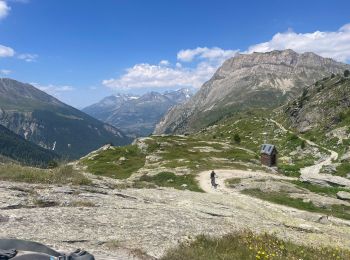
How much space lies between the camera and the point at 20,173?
28.3m

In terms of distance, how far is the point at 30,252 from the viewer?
35.2 ft

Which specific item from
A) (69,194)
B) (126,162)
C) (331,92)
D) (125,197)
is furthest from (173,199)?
(331,92)

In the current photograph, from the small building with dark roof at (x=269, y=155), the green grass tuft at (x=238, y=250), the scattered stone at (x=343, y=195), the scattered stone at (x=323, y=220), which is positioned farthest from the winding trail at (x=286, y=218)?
the small building with dark roof at (x=269, y=155)

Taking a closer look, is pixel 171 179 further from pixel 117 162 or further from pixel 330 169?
pixel 330 169

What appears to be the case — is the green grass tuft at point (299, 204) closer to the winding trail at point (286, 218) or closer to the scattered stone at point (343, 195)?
the winding trail at point (286, 218)

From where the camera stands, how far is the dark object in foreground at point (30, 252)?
982 centimetres

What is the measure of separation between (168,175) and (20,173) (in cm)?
3635

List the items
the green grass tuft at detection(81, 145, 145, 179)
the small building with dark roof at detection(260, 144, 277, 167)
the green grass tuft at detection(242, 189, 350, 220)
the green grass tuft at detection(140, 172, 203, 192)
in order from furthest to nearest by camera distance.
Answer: the small building with dark roof at detection(260, 144, 277, 167)
the green grass tuft at detection(81, 145, 145, 179)
the green grass tuft at detection(140, 172, 203, 192)
the green grass tuft at detection(242, 189, 350, 220)

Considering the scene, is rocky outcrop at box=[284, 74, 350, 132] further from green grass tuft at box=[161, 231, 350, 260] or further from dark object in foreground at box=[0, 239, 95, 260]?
dark object in foreground at box=[0, 239, 95, 260]

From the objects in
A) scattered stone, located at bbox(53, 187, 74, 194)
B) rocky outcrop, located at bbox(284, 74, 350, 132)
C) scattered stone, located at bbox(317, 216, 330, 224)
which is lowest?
scattered stone, located at bbox(317, 216, 330, 224)

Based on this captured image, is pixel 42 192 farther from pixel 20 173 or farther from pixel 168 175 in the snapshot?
pixel 168 175

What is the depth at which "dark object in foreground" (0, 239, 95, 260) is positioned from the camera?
32.2 feet

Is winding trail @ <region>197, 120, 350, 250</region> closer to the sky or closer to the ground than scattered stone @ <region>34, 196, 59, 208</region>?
closer to the ground

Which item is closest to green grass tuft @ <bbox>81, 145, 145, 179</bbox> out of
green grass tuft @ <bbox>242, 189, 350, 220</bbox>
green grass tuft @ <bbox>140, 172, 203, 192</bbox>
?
green grass tuft @ <bbox>140, 172, 203, 192</bbox>
